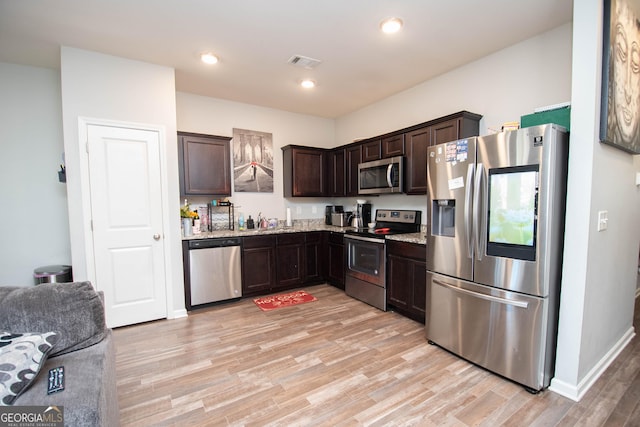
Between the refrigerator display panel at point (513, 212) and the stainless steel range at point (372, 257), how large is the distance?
1.37 metres

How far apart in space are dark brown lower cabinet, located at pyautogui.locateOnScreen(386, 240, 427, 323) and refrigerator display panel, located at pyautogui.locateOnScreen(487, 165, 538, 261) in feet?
2.82

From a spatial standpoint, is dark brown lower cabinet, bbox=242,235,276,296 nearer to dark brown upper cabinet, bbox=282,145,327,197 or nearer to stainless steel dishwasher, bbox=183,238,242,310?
stainless steel dishwasher, bbox=183,238,242,310

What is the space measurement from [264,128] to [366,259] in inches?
105

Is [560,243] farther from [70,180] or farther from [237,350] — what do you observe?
[70,180]

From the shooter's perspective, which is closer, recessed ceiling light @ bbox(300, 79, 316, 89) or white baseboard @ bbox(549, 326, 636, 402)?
white baseboard @ bbox(549, 326, 636, 402)

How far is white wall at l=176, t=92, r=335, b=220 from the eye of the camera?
4004 mm

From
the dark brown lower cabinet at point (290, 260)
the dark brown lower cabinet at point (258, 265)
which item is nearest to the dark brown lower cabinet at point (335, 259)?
the dark brown lower cabinet at point (290, 260)

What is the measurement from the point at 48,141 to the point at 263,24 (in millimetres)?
2841

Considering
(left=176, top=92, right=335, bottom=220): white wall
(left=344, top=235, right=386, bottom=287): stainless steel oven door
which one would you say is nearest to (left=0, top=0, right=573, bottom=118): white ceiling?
(left=176, top=92, right=335, bottom=220): white wall

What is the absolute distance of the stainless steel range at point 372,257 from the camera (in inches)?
133

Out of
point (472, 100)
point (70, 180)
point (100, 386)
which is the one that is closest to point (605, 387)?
point (472, 100)

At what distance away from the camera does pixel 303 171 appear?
4621mm

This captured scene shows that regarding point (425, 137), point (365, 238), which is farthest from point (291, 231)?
point (425, 137)

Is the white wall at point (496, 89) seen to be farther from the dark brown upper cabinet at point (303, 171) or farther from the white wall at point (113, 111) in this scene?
the white wall at point (113, 111)
